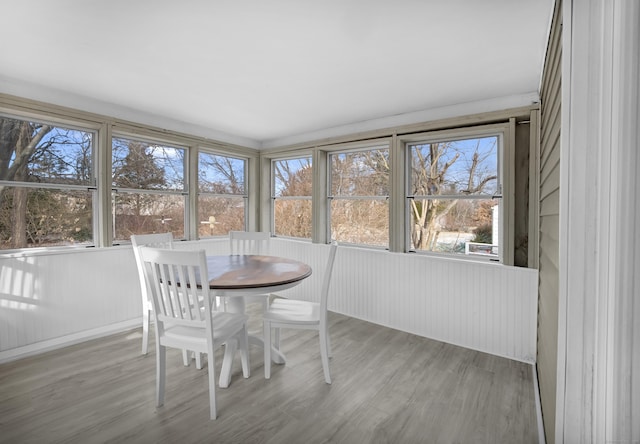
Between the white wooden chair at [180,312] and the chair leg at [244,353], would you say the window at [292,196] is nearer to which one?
the chair leg at [244,353]

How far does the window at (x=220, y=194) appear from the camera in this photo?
13.9 feet

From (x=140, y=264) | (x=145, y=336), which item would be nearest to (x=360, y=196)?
(x=140, y=264)

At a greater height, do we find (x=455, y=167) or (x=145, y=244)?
(x=455, y=167)

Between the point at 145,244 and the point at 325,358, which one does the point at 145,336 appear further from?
the point at 325,358

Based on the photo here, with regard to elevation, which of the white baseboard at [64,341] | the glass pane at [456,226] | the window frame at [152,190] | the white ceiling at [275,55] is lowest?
the white baseboard at [64,341]

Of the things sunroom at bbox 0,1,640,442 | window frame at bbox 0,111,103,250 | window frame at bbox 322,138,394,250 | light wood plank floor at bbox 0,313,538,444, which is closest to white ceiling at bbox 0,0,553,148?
sunroom at bbox 0,1,640,442

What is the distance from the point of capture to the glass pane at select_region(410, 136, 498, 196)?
9.68 feet

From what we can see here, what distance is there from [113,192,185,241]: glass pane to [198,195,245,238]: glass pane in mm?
280

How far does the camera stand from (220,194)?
14.5 feet

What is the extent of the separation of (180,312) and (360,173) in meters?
2.70

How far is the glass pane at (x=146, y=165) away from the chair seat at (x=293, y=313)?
2.28 m

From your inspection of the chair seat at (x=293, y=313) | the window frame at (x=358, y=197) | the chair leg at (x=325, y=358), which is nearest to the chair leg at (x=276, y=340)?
the chair seat at (x=293, y=313)

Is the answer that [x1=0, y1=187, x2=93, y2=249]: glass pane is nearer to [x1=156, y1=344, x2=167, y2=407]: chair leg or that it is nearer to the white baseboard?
the white baseboard

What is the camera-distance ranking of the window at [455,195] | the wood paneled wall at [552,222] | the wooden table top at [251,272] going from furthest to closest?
the window at [455,195] < the wooden table top at [251,272] < the wood paneled wall at [552,222]
